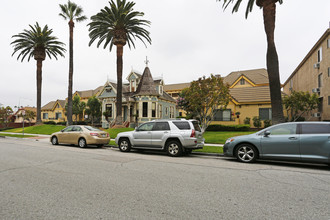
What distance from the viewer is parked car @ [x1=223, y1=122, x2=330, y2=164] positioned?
6852mm

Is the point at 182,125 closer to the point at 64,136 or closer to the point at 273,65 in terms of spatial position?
the point at 273,65

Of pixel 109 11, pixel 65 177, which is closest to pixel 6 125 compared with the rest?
pixel 109 11

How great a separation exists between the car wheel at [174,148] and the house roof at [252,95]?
1724 centimetres

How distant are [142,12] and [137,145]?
17.1m

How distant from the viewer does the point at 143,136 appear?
1054 cm

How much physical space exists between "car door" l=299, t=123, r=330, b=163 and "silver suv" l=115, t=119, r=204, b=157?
14.0ft

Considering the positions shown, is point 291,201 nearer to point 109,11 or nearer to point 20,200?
point 20,200

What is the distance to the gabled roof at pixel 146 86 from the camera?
27750 millimetres

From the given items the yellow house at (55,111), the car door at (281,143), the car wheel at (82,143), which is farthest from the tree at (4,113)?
the car door at (281,143)

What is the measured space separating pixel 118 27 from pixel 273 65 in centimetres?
1677

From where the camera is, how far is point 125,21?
2181cm

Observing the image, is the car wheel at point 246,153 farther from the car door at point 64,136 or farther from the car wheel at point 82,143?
the car door at point 64,136

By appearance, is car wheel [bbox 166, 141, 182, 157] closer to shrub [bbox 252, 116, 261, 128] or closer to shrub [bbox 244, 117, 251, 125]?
shrub [bbox 252, 116, 261, 128]

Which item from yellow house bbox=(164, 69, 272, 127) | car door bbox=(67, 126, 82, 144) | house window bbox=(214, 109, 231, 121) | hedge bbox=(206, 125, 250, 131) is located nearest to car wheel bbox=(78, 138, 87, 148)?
car door bbox=(67, 126, 82, 144)
